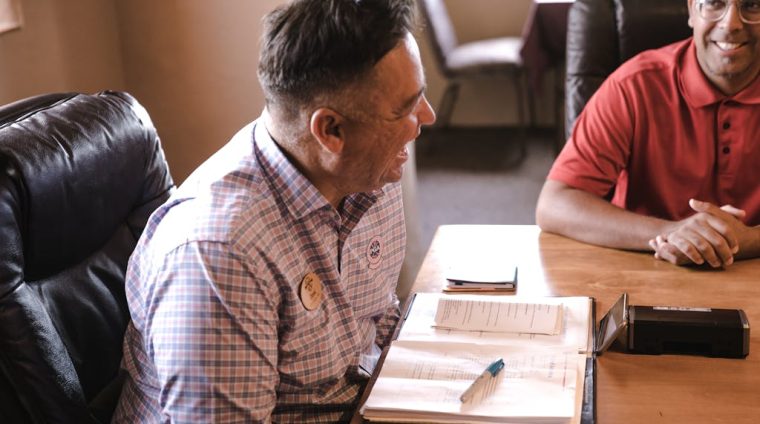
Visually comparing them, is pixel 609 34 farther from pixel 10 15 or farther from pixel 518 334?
pixel 10 15

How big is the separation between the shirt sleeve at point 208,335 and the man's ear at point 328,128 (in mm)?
209

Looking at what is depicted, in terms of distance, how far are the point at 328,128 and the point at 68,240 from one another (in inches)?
17.1

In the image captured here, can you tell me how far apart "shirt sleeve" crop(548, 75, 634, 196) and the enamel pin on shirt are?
824 millimetres

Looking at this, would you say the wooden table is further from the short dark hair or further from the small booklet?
the short dark hair

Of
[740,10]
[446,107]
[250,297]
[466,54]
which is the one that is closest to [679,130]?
[740,10]

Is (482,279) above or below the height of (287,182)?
below

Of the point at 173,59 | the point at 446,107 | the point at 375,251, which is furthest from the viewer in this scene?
the point at 446,107

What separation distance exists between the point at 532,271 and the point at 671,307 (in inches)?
11.9

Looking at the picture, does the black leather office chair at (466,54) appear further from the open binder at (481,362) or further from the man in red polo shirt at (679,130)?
the open binder at (481,362)

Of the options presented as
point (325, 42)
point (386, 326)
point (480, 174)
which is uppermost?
point (325, 42)

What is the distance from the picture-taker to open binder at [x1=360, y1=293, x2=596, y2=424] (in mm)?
1139

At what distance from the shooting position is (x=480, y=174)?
4.46 meters

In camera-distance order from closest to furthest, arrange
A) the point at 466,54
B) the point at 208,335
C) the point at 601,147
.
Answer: the point at 208,335 → the point at 601,147 → the point at 466,54

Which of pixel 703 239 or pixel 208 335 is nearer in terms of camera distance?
pixel 208 335
